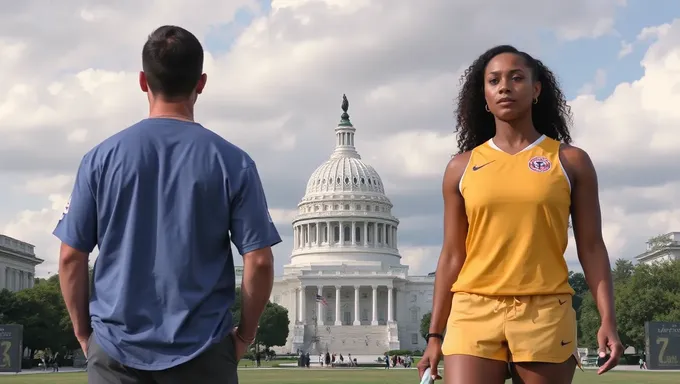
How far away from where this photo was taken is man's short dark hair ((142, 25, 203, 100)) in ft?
20.5

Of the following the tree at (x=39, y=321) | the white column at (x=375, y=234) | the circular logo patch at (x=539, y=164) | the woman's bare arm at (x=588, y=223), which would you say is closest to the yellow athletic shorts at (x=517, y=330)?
the woman's bare arm at (x=588, y=223)

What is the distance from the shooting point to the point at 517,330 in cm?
710

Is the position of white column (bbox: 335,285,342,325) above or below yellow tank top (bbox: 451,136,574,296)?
above

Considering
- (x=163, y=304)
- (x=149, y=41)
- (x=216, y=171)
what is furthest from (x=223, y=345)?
(x=149, y=41)

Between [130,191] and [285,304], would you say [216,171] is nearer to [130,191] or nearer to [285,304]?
[130,191]

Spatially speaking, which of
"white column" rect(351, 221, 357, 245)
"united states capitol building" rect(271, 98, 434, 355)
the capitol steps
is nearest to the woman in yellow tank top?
the capitol steps

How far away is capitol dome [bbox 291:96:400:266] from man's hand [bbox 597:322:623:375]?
165278mm

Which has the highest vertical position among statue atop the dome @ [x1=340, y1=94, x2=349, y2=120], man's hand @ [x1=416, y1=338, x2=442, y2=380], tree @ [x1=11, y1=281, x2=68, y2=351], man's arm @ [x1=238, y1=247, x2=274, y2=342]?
statue atop the dome @ [x1=340, y1=94, x2=349, y2=120]

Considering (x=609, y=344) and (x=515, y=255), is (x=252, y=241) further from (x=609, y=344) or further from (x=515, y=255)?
(x=609, y=344)

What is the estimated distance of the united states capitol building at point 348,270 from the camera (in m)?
166

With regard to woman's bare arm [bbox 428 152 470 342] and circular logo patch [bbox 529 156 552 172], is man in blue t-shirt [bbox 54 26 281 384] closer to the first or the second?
woman's bare arm [bbox 428 152 470 342]

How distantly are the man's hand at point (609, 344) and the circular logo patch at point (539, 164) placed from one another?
997 millimetres

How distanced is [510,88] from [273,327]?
130833mm

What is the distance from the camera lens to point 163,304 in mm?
5855
